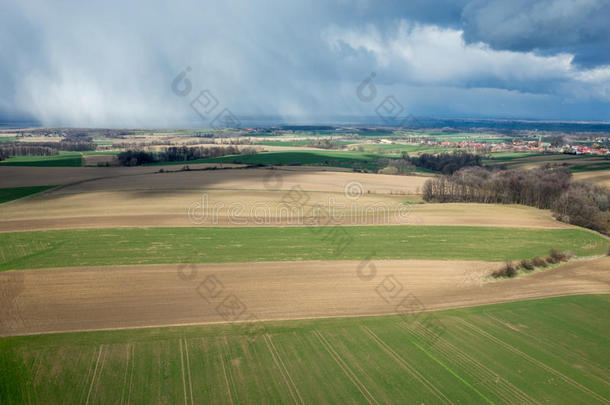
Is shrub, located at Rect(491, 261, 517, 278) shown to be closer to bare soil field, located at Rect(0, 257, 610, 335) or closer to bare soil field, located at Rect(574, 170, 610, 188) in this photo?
bare soil field, located at Rect(0, 257, 610, 335)

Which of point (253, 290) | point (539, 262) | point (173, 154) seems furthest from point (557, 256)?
point (173, 154)

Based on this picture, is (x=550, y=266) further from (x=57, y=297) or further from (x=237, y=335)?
(x=57, y=297)

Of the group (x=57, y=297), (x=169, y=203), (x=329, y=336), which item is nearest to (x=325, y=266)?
(x=329, y=336)

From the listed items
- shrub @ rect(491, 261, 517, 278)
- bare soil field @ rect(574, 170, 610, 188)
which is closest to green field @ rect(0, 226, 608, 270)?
shrub @ rect(491, 261, 517, 278)

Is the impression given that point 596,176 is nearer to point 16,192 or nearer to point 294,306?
point 294,306

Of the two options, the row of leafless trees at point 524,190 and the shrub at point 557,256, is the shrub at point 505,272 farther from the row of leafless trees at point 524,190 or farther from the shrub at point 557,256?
the row of leafless trees at point 524,190

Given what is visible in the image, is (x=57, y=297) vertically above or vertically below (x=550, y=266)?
above

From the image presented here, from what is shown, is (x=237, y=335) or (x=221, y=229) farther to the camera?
(x=221, y=229)
